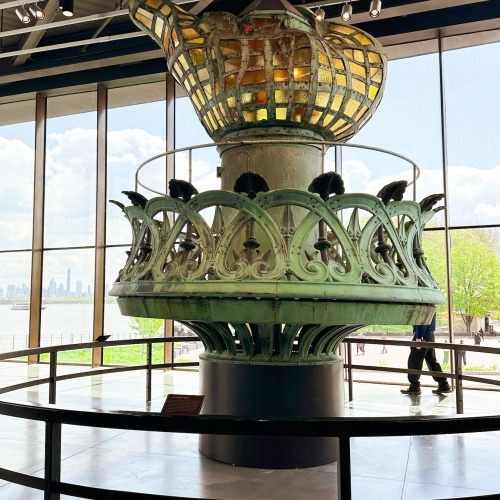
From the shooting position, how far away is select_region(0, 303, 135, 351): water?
13.3m

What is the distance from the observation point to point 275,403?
4.32 metres

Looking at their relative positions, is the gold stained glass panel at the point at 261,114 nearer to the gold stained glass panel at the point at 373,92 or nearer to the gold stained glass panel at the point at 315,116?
the gold stained glass panel at the point at 315,116

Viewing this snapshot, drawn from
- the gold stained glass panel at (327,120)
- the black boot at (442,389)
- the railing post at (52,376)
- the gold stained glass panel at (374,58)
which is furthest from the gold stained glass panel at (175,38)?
the black boot at (442,389)

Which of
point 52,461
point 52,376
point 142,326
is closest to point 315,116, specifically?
point 52,461

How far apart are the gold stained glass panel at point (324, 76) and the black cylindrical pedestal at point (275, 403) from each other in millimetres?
2179

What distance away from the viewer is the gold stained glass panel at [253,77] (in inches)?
168

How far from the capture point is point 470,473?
4.42 meters

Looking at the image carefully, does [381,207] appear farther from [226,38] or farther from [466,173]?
[466,173]

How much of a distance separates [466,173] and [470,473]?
24.3 feet

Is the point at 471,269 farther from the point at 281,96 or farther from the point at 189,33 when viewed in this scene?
the point at 189,33

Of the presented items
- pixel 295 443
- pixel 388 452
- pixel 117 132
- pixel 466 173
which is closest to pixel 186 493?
pixel 295 443

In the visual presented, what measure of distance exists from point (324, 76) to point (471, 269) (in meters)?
7.46

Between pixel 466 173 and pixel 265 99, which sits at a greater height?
pixel 466 173

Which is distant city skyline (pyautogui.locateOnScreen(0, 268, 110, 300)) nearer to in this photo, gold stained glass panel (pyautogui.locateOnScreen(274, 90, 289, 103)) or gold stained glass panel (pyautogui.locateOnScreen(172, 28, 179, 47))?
gold stained glass panel (pyautogui.locateOnScreen(172, 28, 179, 47))
